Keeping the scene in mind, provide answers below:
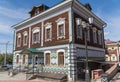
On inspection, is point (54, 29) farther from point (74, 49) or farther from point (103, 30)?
point (103, 30)

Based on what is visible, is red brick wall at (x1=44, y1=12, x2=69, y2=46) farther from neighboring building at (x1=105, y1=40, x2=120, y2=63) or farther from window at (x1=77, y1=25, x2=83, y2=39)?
neighboring building at (x1=105, y1=40, x2=120, y2=63)

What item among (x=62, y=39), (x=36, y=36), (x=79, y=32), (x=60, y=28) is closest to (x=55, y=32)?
(x=60, y=28)

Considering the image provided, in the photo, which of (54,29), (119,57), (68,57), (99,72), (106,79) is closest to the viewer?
(106,79)

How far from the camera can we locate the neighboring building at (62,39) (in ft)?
59.2

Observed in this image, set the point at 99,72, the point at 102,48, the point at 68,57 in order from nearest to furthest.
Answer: the point at 99,72 < the point at 68,57 < the point at 102,48

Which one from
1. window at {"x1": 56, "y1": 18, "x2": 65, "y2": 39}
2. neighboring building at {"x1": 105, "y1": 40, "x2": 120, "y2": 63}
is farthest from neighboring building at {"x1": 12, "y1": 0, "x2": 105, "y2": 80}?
neighboring building at {"x1": 105, "y1": 40, "x2": 120, "y2": 63}

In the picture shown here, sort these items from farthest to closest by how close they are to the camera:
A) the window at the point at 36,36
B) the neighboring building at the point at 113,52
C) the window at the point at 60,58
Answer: the neighboring building at the point at 113,52 → the window at the point at 36,36 → the window at the point at 60,58

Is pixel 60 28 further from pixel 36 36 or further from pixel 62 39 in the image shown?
pixel 36 36

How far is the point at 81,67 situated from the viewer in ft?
61.4

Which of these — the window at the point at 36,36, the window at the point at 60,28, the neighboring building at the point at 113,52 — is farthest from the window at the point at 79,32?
the neighboring building at the point at 113,52

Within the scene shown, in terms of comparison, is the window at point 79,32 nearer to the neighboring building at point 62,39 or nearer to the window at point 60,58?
the neighboring building at point 62,39

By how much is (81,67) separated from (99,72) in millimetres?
2856

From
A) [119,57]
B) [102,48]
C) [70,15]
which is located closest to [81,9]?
[70,15]

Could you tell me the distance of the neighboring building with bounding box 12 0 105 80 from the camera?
18047 mm
